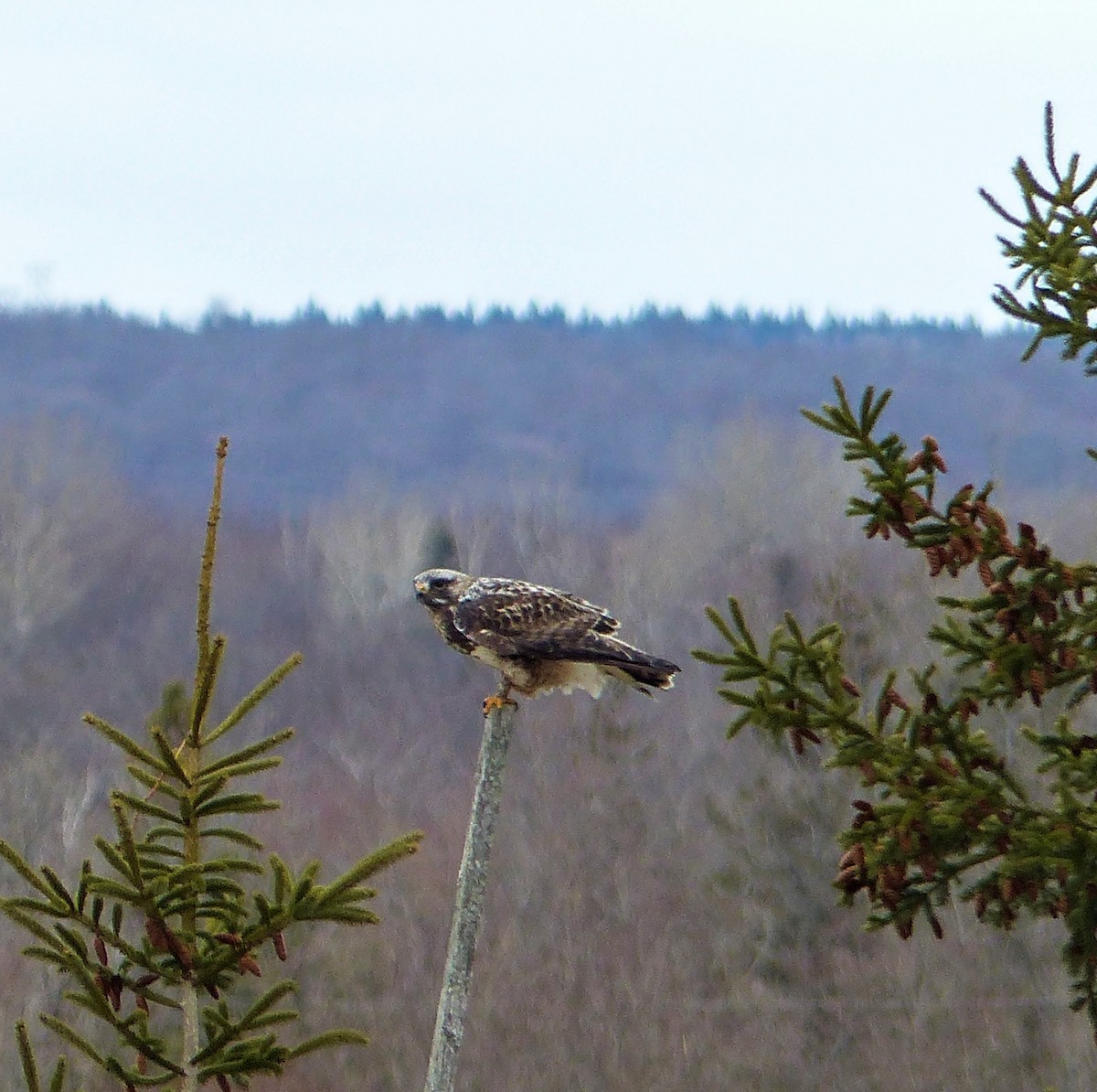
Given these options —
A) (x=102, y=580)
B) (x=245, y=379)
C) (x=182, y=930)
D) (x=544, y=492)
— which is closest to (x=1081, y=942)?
(x=182, y=930)

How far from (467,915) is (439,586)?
2351mm

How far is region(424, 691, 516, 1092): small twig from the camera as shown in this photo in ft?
15.3

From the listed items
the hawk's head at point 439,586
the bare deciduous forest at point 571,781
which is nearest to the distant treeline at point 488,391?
the bare deciduous forest at point 571,781

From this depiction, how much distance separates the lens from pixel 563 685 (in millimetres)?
6629

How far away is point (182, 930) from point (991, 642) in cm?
282

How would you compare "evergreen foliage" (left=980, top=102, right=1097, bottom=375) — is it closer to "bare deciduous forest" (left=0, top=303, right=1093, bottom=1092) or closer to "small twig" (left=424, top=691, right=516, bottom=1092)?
"small twig" (left=424, top=691, right=516, bottom=1092)

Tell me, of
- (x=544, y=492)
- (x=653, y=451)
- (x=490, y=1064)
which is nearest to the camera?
(x=490, y=1064)

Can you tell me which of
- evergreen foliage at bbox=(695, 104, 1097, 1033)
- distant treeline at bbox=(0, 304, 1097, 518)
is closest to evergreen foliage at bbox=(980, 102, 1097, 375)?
evergreen foliage at bbox=(695, 104, 1097, 1033)

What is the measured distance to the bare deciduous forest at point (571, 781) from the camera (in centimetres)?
3766

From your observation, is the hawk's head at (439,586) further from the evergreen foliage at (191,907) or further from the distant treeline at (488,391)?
the distant treeline at (488,391)

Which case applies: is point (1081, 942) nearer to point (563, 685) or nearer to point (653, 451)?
point (563, 685)

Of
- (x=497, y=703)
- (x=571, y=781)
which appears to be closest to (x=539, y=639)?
(x=497, y=703)

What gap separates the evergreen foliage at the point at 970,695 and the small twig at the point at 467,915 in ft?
2.39

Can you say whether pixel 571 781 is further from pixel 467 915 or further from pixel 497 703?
pixel 467 915
